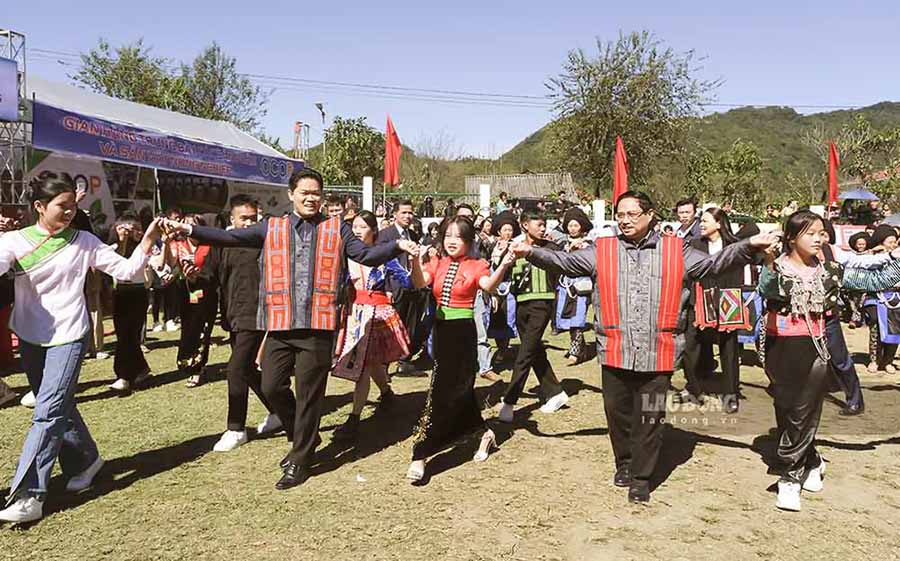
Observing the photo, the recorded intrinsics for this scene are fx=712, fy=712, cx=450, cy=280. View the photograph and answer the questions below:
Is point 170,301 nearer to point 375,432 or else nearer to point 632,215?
point 375,432

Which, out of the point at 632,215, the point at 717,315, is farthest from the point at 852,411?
the point at 632,215

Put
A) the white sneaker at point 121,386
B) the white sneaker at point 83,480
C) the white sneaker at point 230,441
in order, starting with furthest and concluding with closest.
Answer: the white sneaker at point 121,386 → the white sneaker at point 230,441 → the white sneaker at point 83,480

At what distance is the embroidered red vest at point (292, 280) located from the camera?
446 centimetres

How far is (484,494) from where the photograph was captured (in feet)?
14.6

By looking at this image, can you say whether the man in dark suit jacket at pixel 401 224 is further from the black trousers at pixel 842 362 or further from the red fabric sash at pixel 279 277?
the black trousers at pixel 842 362

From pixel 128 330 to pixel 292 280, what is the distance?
3.55 meters

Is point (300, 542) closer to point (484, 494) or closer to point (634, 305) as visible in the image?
point (484, 494)

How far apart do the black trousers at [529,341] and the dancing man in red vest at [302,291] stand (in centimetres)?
191

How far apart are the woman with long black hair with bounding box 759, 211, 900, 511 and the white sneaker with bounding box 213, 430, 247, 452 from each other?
3.70 metres

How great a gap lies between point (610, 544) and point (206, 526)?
220cm

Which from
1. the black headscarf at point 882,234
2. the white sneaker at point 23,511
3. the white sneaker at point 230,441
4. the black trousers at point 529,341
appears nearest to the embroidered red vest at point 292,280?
the white sneaker at point 230,441

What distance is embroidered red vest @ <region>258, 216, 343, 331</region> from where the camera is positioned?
175 inches

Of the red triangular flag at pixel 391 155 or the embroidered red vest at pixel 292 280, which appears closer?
the embroidered red vest at pixel 292 280

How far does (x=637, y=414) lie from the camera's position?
14.5ft
